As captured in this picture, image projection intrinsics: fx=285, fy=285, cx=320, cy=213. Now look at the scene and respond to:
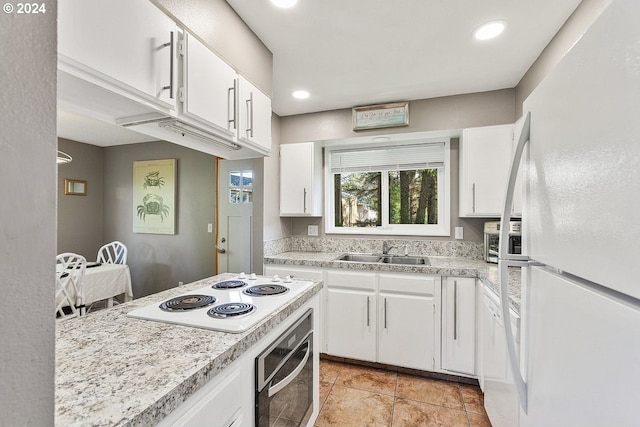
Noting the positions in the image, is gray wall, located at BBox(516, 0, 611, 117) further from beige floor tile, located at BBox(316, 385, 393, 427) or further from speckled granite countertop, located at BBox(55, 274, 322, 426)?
beige floor tile, located at BBox(316, 385, 393, 427)

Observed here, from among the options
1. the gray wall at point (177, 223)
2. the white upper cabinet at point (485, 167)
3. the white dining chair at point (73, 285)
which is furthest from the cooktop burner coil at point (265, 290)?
the gray wall at point (177, 223)

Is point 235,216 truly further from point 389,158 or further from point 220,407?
point 220,407

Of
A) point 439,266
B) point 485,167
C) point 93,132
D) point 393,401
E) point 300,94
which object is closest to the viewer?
point 393,401

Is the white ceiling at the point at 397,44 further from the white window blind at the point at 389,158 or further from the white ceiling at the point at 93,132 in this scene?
the white ceiling at the point at 93,132

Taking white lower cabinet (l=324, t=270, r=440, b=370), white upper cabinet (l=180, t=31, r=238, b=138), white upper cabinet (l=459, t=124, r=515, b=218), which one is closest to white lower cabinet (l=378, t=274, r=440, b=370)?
white lower cabinet (l=324, t=270, r=440, b=370)

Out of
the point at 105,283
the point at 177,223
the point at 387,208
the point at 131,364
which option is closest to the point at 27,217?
the point at 131,364

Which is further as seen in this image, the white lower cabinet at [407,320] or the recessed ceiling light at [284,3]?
the white lower cabinet at [407,320]

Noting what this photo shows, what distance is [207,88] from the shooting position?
4.41ft

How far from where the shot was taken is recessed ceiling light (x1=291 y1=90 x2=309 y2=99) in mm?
2537

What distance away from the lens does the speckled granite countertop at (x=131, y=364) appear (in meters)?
0.57

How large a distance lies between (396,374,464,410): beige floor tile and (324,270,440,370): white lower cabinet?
0.37 ft

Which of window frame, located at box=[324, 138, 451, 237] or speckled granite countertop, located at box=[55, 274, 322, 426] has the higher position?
window frame, located at box=[324, 138, 451, 237]

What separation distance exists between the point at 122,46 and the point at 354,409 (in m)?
2.31

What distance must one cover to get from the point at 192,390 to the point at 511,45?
8.11 feet
